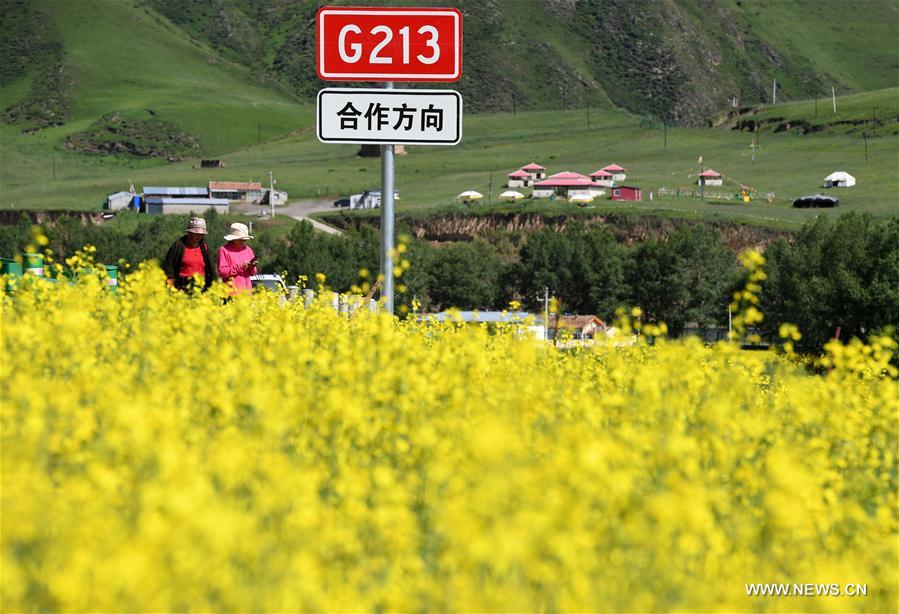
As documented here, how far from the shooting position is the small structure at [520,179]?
16812cm

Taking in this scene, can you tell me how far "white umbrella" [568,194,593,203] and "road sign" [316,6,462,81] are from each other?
13872 cm

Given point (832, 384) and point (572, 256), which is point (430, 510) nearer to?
point (832, 384)

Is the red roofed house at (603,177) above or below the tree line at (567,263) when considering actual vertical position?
above

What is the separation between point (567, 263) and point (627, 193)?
2995 cm

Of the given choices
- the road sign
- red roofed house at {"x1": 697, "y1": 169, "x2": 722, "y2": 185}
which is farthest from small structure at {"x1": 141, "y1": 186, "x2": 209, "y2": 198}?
the road sign

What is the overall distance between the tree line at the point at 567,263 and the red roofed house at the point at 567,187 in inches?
719

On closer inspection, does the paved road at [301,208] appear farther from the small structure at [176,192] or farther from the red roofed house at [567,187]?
the red roofed house at [567,187]

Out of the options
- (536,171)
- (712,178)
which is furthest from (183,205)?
(712,178)

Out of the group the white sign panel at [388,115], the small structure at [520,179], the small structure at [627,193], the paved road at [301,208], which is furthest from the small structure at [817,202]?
the white sign panel at [388,115]

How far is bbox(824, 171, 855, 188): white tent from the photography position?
146 meters

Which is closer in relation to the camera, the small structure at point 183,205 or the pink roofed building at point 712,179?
the pink roofed building at point 712,179

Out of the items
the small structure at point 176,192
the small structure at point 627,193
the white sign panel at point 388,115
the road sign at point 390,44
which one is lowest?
the small structure at point 176,192

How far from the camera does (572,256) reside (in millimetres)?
124500

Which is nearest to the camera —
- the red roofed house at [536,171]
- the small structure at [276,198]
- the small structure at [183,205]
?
the small structure at [183,205]
